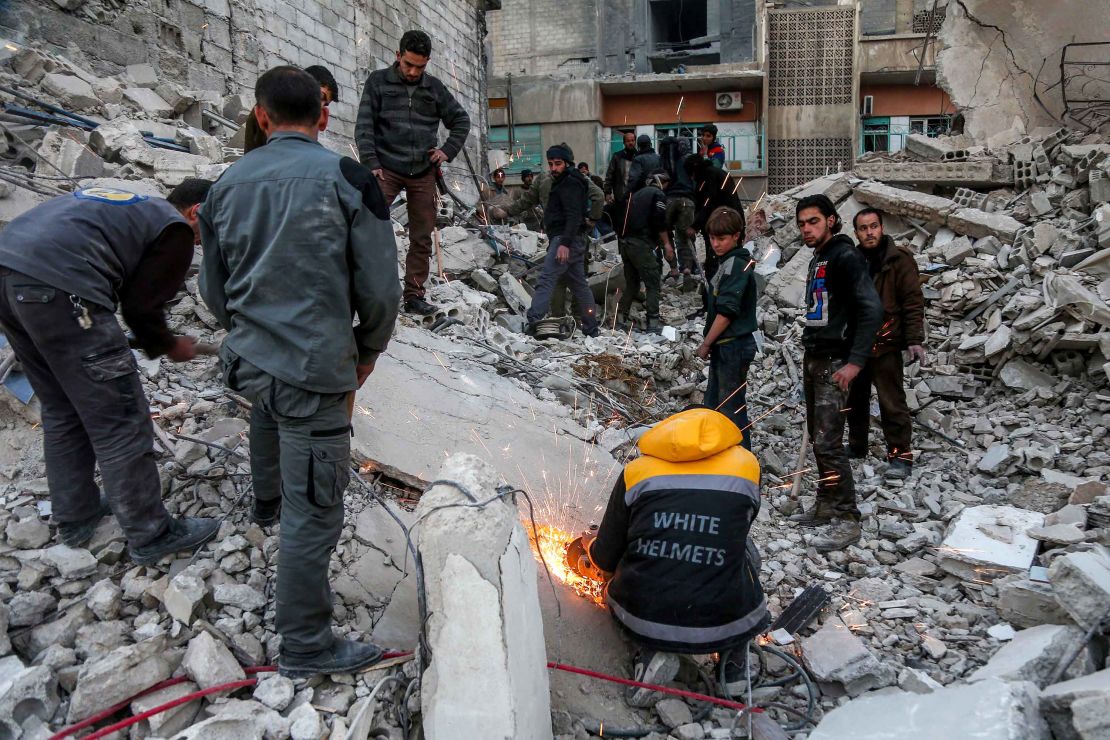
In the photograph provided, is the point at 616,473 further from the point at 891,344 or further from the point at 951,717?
the point at 951,717

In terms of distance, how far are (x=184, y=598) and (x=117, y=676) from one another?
0.31 meters

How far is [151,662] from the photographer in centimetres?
218

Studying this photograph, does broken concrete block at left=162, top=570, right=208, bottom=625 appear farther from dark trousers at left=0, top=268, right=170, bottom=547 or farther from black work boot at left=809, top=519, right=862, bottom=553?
black work boot at left=809, top=519, right=862, bottom=553

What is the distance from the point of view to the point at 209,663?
2.21 m

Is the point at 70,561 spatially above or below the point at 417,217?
below

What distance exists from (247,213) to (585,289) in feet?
15.6

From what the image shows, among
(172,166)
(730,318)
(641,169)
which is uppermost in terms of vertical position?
(641,169)

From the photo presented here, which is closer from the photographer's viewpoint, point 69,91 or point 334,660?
point 334,660

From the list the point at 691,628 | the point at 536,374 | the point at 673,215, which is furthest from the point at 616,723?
the point at 673,215

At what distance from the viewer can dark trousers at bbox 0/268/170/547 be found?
2.39m

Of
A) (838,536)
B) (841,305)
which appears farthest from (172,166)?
(838,536)

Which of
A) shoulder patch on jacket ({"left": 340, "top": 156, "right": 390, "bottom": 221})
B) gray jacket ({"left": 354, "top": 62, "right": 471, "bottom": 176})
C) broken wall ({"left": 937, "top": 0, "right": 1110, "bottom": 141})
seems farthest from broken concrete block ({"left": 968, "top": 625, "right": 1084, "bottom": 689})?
broken wall ({"left": 937, "top": 0, "right": 1110, "bottom": 141})

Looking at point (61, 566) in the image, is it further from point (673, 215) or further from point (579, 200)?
point (673, 215)

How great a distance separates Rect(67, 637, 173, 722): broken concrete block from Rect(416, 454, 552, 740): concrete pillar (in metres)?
0.84
